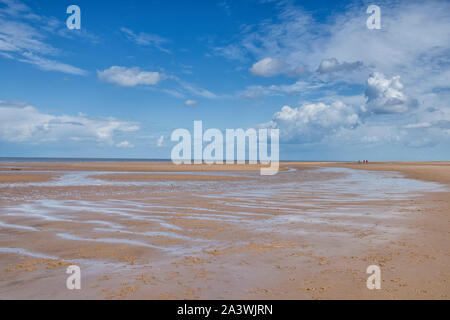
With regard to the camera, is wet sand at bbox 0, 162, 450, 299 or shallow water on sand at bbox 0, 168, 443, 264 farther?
shallow water on sand at bbox 0, 168, 443, 264

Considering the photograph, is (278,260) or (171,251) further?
(171,251)

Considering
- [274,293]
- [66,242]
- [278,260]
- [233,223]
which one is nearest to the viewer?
[274,293]

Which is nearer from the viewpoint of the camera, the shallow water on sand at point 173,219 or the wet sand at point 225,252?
the wet sand at point 225,252

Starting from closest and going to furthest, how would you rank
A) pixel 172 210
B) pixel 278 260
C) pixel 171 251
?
pixel 278 260
pixel 171 251
pixel 172 210

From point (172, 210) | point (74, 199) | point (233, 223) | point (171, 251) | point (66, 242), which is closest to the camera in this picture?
point (171, 251)

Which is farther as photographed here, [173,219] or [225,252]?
[173,219]

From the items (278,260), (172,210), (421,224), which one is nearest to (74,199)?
(172,210)

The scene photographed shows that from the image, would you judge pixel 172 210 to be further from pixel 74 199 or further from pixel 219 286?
pixel 219 286
